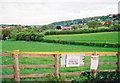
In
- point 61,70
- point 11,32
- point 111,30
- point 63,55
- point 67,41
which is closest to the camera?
point 63,55

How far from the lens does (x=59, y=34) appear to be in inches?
273

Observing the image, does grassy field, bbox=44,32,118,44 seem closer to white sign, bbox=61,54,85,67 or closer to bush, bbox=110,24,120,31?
bush, bbox=110,24,120,31

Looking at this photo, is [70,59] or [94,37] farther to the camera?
[94,37]

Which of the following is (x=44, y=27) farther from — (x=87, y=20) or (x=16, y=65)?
(x=87, y=20)

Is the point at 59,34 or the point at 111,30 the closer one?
the point at 59,34

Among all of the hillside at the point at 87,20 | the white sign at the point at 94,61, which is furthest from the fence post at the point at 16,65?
the white sign at the point at 94,61

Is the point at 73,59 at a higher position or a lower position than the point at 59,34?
lower

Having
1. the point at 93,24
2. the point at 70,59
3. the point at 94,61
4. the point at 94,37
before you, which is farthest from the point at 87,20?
the point at 70,59

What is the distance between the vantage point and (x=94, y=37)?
25.8 feet

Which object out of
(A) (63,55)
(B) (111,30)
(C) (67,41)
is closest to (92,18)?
(B) (111,30)

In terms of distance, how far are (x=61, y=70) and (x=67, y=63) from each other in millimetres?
1370

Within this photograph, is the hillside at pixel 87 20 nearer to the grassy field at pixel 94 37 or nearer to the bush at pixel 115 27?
the bush at pixel 115 27

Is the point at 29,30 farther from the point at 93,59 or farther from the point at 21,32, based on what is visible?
the point at 93,59

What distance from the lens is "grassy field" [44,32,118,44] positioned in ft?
23.7
